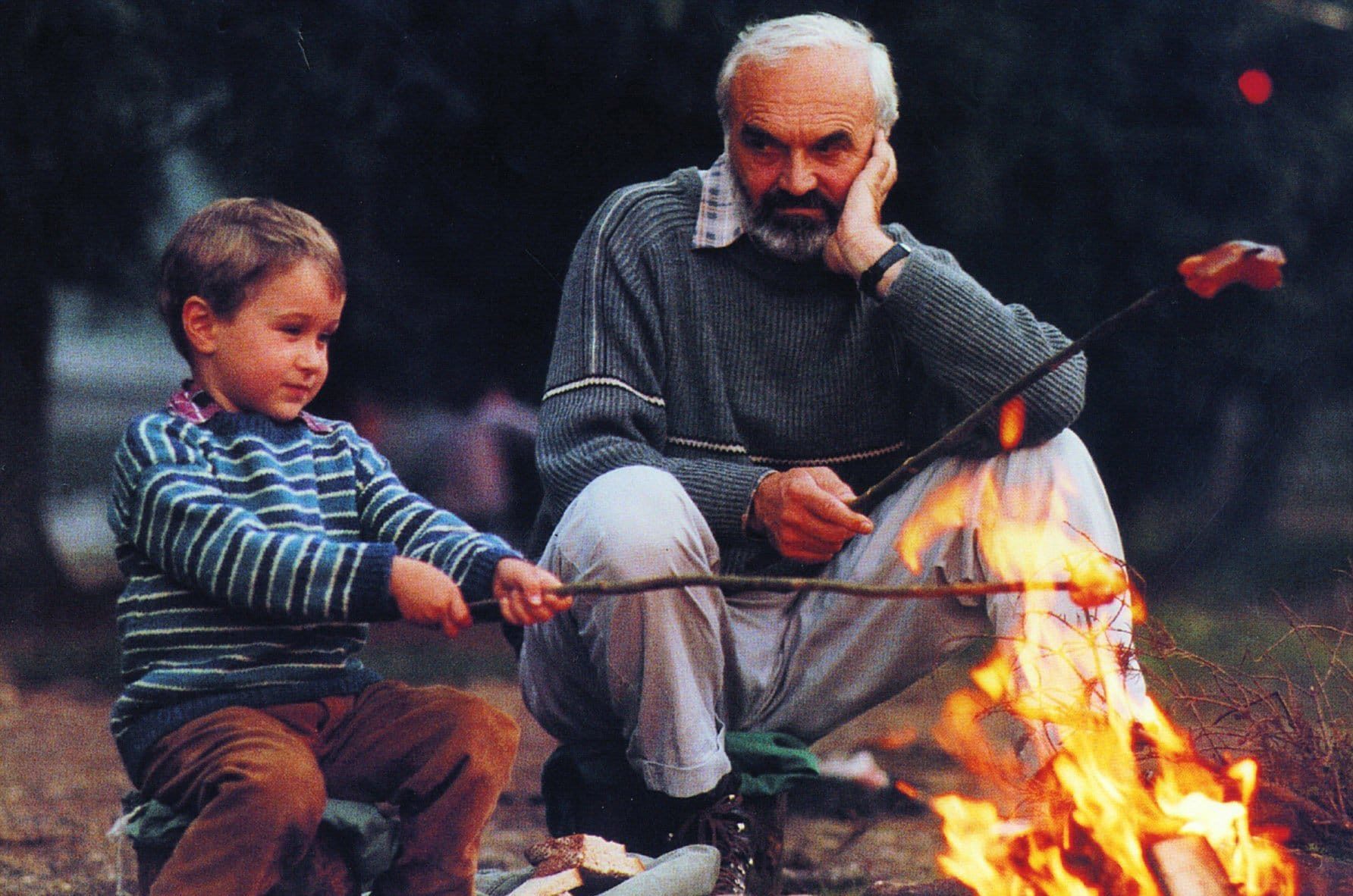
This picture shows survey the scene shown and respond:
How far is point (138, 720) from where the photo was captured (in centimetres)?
247

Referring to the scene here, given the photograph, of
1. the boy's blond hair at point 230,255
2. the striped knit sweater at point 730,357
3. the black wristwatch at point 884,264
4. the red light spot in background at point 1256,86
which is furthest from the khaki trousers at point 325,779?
the red light spot in background at point 1256,86

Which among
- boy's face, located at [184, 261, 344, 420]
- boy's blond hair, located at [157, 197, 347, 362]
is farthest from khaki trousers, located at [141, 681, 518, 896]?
boy's blond hair, located at [157, 197, 347, 362]

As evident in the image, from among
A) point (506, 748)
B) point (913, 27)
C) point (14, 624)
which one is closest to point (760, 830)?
point (506, 748)

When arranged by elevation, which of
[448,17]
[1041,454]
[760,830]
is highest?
[448,17]

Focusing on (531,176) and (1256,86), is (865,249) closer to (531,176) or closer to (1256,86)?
(531,176)

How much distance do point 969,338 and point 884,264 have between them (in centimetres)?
24

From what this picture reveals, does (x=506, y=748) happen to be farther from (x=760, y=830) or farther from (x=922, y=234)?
(x=922, y=234)

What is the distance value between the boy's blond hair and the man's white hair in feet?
3.99

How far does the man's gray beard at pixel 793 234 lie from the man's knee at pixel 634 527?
2.12 ft

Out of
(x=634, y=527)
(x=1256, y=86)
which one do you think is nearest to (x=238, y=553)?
(x=634, y=527)

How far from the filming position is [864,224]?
3326 millimetres

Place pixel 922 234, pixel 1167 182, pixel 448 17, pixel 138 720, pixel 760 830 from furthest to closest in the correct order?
pixel 1167 182 < pixel 922 234 < pixel 448 17 < pixel 760 830 < pixel 138 720

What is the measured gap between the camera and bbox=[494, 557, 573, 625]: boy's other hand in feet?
8.09

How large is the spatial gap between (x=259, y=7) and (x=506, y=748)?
4.47 metres
